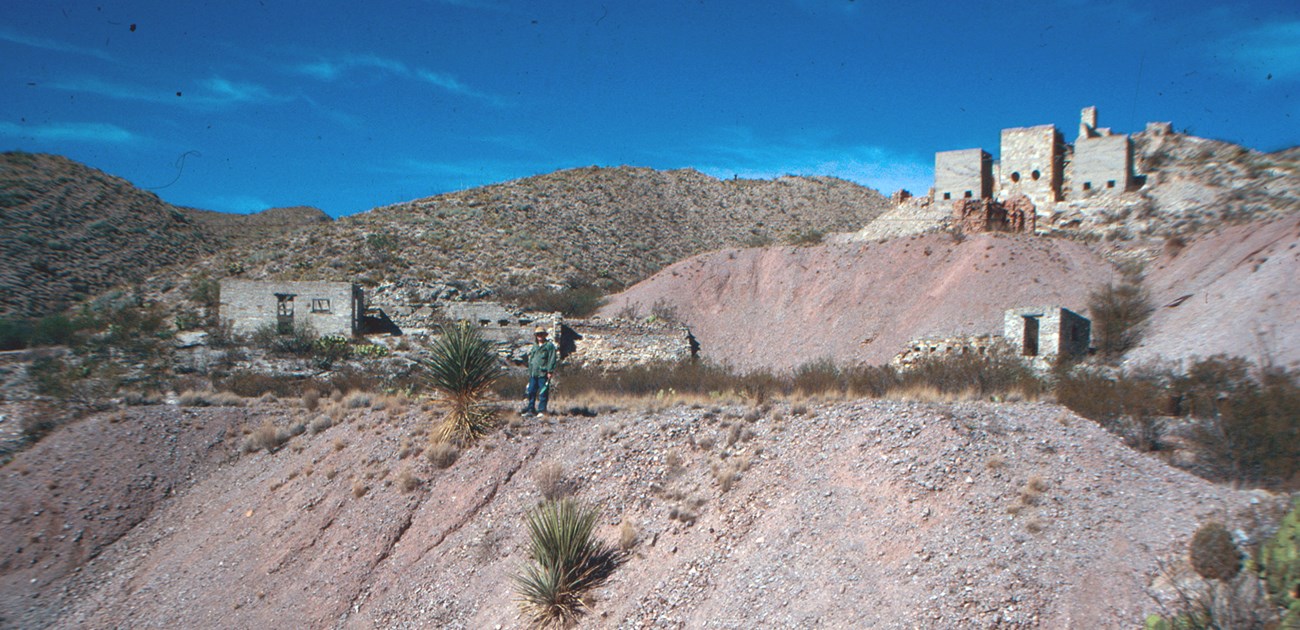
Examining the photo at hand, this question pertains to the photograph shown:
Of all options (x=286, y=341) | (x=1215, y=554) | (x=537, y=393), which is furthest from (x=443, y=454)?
(x=286, y=341)

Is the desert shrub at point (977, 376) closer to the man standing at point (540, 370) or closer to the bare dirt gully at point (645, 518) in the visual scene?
the bare dirt gully at point (645, 518)

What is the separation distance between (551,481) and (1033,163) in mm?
33855

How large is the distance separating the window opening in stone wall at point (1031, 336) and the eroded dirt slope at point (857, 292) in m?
1.90

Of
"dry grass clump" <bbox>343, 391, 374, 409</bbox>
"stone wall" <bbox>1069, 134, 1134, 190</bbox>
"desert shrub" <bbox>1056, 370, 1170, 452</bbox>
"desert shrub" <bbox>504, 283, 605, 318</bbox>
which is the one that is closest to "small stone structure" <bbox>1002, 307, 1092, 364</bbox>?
"desert shrub" <bbox>1056, 370, 1170, 452</bbox>

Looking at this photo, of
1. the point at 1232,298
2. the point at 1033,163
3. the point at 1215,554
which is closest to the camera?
the point at 1215,554

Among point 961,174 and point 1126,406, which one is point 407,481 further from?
point 961,174

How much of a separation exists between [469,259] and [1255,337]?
36.9m

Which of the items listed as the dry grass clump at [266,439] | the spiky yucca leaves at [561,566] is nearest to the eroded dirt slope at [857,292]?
the dry grass clump at [266,439]

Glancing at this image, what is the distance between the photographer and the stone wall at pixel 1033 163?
38688 millimetres

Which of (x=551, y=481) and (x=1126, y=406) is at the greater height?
A: (x=1126, y=406)

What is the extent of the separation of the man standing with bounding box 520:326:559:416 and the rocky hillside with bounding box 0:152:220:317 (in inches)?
1303

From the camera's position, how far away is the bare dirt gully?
9.09m

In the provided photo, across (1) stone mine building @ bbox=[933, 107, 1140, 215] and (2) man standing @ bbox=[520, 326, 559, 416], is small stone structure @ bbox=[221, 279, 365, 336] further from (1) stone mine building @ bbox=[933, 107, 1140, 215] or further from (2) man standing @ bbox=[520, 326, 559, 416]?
(1) stone mine building @ bbox=[933, 107, 1140, 215]

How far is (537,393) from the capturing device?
52.3ft
